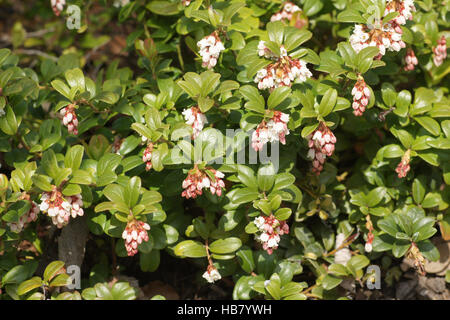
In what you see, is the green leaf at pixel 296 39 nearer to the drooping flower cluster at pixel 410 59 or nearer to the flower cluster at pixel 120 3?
the drooping flower cluster at pixel 410 59

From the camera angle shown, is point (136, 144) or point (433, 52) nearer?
point (136, 144)

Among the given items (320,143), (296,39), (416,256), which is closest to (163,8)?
(296,39)

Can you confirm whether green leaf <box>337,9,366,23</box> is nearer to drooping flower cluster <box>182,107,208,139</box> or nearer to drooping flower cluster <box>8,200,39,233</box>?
drooping flower cluster <box>182,107,208,139</box>

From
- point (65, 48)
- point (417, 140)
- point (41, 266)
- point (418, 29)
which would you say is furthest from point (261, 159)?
point (65, 48)

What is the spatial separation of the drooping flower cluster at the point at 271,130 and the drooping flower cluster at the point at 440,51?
1.02 m

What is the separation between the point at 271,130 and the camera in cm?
230

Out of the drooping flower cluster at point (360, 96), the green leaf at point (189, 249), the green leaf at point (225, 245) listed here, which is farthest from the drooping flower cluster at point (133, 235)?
the drooping flower cluster at point (360, 96)

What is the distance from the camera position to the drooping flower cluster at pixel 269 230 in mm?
2355

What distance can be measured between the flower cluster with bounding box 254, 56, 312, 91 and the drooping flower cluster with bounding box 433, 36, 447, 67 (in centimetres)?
86

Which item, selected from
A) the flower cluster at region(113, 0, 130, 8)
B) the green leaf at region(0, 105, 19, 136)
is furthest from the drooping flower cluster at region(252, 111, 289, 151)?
the flower cluster at region(113, 0, 130, 8)

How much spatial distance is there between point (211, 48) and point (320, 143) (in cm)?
62
